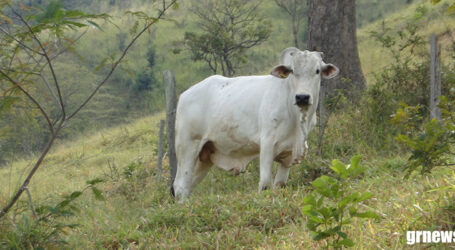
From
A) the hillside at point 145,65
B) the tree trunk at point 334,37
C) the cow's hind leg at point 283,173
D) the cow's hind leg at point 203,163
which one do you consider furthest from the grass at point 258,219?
the hillside at point 145,65

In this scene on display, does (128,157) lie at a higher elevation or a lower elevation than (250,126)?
lower

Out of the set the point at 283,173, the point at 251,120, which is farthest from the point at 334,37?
the point at 283,173

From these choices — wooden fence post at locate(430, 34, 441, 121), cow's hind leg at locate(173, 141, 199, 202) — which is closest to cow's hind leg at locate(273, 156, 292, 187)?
cow's hind leg at locate(173, 141, 199, 202)

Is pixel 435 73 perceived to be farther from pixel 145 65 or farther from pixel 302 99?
pixel 145 65

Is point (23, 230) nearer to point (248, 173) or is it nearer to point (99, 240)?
point (99, 240)

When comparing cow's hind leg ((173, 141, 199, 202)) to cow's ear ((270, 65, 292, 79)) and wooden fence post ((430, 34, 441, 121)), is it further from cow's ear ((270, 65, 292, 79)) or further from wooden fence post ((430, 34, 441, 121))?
wooden fence post ((430, 34, 441, 121))

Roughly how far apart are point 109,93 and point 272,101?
1177 inches

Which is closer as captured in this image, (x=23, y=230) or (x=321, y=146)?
(x=23, y=230)

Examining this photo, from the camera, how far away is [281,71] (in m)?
5.26

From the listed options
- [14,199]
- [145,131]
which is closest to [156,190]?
[14,199]

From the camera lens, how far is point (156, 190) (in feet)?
20.9

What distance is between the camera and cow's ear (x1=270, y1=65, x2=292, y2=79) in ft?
17.1

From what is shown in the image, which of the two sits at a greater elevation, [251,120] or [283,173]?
[251,120]

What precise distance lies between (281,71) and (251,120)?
2.23 feet
